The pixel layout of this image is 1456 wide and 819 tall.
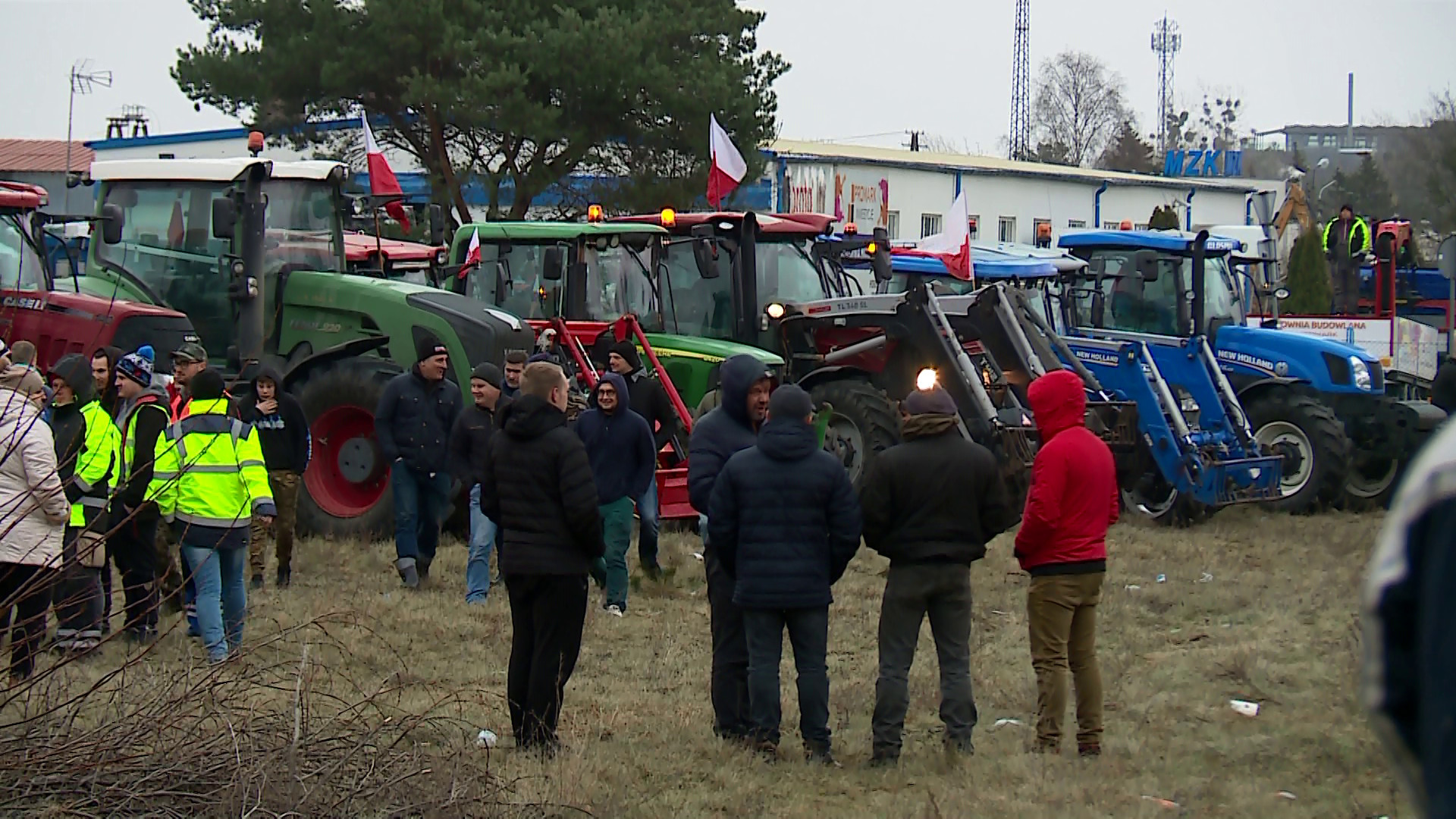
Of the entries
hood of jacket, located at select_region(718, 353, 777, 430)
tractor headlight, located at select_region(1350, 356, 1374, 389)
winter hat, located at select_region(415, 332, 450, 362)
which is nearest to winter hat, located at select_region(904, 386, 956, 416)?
hood of jacket, located at select_region(718, 353, 777, 430)

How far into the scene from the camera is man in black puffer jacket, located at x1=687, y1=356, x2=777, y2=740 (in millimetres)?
6945

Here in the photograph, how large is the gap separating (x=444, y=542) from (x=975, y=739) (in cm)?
607

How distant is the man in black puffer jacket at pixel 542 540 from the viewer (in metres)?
6.56

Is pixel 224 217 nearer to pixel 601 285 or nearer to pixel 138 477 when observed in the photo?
pixel 601 285

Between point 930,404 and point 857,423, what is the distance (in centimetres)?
684

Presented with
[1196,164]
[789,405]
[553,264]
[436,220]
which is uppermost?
[1196,164]

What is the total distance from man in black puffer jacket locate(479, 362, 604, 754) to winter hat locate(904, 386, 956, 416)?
131 cm

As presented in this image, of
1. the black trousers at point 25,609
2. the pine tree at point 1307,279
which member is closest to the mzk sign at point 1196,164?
the pine tree at point 1307,279

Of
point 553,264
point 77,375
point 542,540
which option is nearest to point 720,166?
point 553,264

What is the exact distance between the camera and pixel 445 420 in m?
10.6

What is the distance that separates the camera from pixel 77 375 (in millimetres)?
7781

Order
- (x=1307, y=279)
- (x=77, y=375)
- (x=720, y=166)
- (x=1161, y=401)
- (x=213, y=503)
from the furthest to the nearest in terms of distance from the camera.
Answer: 1. (x=1307, y=279)
2. (x=720, y=166)
3. (x=1161, y=401)
4. (x=213, y=503)
5. (x=77, y=375)

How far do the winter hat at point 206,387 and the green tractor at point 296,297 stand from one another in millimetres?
3210

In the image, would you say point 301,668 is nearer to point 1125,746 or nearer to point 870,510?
point 870,510
